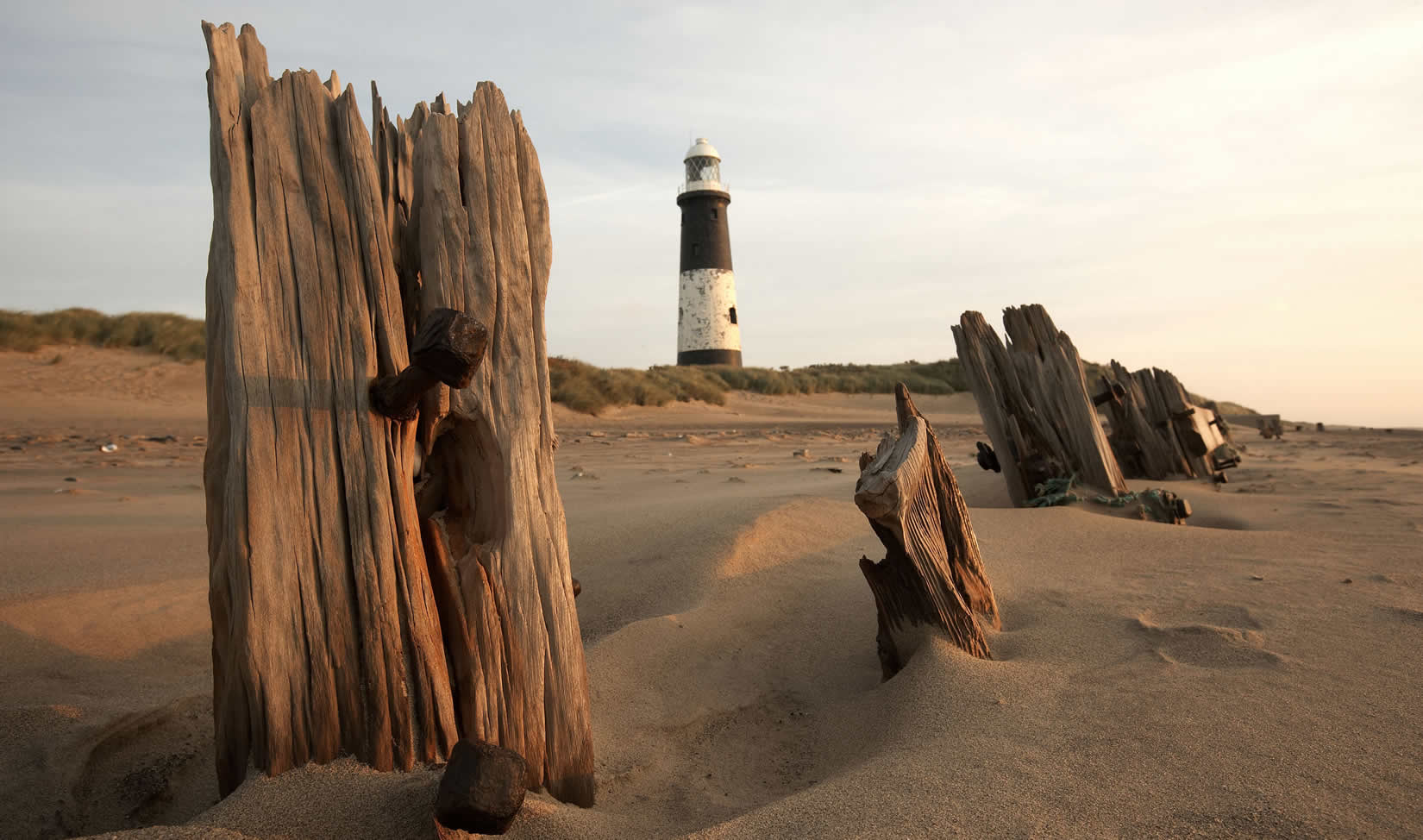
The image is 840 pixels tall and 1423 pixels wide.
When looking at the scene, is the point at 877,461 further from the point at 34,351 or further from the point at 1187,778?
the point at 34,351

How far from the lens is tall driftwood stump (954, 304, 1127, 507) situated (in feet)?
20.1

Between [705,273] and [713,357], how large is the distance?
3203 millimetres

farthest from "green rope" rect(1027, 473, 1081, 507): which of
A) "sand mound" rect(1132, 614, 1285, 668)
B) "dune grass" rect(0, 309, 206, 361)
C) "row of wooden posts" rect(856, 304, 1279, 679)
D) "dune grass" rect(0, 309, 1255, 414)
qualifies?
"dune grass" rect(0, 309, 206, 361)

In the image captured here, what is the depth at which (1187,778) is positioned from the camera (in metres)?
2.09

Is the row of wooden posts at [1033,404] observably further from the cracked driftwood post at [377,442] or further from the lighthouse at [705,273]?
the lighthouse at [705,273]

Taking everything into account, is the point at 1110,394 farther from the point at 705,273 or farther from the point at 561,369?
the point at 705,273

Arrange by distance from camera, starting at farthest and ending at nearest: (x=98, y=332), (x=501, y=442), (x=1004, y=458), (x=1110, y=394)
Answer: (x=98, y=332) < (x=1110, y=394) < (x=1004, y=458) < (x=501, y=442)

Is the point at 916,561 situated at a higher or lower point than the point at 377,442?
lower

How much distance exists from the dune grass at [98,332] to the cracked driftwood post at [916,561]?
1756cm

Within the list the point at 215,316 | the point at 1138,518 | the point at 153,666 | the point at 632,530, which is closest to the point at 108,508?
the point at 153,666

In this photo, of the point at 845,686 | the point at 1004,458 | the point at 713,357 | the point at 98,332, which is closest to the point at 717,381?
the point at 713,357

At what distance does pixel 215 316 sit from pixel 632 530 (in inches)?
137

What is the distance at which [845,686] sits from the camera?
10.4 feet

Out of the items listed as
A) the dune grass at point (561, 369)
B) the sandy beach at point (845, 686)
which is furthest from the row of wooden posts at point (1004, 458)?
the dune grass at point (561, 369)
